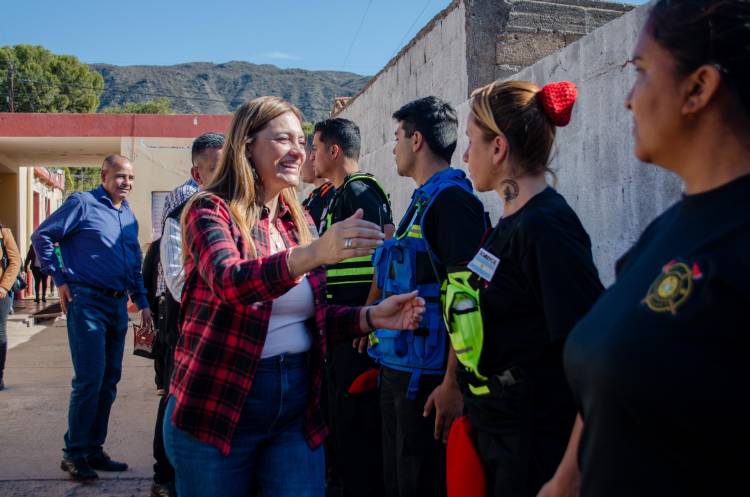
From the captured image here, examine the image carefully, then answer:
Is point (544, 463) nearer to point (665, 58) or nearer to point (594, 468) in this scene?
point (594, 468)

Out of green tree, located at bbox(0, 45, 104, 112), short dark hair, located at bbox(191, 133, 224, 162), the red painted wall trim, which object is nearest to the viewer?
short dark hair, located at bbox(191, 133, 224, 162)

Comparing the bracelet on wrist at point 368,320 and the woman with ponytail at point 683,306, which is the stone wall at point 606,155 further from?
the woman with ponytail at point 683,306

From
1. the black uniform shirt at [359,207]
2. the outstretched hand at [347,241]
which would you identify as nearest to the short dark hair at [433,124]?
the black uniform shirt at [359,207]

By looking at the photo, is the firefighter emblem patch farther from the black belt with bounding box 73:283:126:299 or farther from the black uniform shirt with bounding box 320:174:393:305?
the black belt with bounding box 73:283:126:299

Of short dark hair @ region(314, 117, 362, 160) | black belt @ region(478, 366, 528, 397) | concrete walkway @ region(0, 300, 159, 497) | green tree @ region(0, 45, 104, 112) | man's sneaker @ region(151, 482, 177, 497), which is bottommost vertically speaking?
concrete walkway @ region(0, 300, 159, 497)

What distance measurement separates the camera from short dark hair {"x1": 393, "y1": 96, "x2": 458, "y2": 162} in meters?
3.59

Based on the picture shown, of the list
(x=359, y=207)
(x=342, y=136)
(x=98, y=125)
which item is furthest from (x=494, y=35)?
(x=98, y=125)

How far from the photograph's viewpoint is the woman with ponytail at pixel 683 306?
1153mm

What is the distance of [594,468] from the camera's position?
1.31 m

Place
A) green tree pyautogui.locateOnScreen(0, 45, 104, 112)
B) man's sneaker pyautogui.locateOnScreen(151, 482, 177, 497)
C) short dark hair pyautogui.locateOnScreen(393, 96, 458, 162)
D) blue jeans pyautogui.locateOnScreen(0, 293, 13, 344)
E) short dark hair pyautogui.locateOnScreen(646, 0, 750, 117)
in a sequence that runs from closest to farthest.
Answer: short dark hair pyautogui.locateOnScreen(646, 0, 750, 117)
short dark hair pyautogui.locateOnScreen(393, 96, 458, 162)
man's sneaker pyautogui.locateOnScreen(151, 482, 177, 497)
blue jeans pyautogui.locateOnScreen(0, 293, 13, 344)
green tree pyautogui.locateOnScreen(0, 45, 104, 112)

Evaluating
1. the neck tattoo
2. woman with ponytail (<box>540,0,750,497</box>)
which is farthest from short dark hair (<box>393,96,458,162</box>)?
woman with ponytail (<box>540,0,750,497</box>)

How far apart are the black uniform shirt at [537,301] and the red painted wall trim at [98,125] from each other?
16.4 meters

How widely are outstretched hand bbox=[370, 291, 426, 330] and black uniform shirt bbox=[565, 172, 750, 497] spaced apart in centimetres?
117

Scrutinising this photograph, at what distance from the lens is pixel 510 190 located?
7.99 ft
